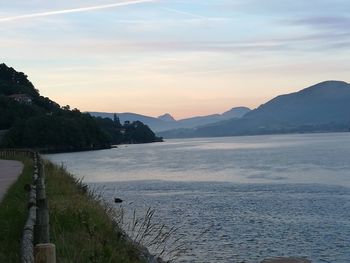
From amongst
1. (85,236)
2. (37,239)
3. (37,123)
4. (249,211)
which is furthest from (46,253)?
(37,123)

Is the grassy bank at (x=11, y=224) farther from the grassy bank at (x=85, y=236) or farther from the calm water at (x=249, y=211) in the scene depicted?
the calm water at (x=249, y=211)

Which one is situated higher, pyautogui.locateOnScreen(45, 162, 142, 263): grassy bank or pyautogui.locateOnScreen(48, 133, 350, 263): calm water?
pyautogui.locateOnScreen(45, 162, 142, 263): grassy bank

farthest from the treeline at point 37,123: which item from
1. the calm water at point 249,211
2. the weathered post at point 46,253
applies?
the weathered post at point 46,253

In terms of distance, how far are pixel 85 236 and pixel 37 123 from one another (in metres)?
120

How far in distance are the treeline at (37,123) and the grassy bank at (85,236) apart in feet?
338

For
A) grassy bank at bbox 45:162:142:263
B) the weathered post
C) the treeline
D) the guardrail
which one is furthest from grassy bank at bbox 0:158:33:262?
the treeline

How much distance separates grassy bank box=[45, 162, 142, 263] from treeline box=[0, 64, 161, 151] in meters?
103

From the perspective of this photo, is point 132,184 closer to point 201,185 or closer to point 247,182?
point 201,185

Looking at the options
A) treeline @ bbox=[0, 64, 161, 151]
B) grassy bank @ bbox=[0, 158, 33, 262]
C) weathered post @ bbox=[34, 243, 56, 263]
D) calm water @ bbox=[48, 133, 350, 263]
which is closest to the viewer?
weathered post @ bbox=[34, 243, 56, 263]

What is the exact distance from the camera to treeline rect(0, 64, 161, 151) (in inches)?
4774

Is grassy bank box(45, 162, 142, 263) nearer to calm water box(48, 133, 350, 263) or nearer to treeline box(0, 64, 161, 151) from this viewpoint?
calm water box(48, 133, 350, 263)

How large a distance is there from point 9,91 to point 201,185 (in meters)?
123

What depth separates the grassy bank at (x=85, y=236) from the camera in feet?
29.7

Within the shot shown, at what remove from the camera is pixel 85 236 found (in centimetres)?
1060
